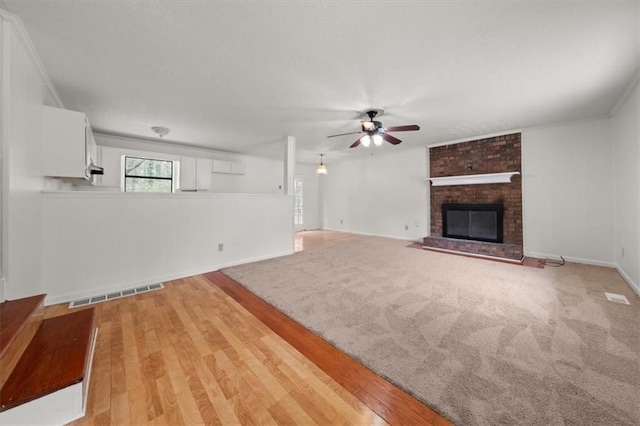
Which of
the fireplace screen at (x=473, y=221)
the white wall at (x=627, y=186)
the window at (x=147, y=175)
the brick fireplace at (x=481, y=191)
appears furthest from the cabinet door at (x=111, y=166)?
the white wall at (x=627, y=186)

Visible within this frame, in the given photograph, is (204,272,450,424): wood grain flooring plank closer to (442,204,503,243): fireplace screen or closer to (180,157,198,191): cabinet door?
(180,157,198,191): cabinet door

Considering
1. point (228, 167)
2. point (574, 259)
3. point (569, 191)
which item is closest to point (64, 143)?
point (228, 167)

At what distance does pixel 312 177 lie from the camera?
9102mm

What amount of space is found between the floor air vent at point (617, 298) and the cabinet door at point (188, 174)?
740cm

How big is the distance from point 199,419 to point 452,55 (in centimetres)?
349

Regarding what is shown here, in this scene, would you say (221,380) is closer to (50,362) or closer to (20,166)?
(50,362)

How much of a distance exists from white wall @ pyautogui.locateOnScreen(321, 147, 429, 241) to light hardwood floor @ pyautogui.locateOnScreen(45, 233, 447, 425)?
534 cm

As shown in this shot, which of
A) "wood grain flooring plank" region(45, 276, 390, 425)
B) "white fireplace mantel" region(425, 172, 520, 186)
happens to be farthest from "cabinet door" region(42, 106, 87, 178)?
"white fireplace mantel" region(425, 172, 520, 186)

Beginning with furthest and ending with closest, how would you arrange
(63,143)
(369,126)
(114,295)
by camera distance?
(369,126) < (114,295) < (63,143)

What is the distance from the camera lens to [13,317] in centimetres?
145

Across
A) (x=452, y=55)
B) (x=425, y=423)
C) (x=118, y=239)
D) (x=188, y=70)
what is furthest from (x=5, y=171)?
(x=452, y=55)

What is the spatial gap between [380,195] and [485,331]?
555 cm

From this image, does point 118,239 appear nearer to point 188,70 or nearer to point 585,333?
point 188,70

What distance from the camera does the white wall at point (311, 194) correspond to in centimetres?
888
